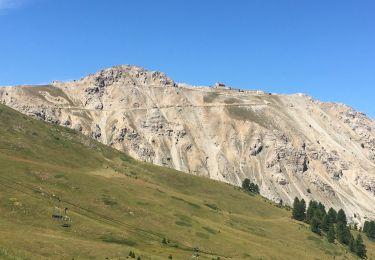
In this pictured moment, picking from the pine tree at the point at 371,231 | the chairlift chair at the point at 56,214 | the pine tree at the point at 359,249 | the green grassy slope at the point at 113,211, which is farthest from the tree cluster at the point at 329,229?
the chairlift chair at the point at 56,214

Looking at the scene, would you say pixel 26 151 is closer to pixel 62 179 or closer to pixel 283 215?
pixel 62 179

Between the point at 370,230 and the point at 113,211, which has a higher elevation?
the point at 370,230

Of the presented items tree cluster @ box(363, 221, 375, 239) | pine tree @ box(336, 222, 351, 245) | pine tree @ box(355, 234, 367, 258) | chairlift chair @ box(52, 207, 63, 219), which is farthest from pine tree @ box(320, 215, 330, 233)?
chairlift chair @ box(52, 207, 63, 219)

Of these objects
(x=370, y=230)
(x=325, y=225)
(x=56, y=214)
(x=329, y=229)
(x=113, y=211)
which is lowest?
(x=56, y=214)

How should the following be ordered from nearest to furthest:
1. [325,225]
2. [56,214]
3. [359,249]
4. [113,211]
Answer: [56,214], [113,211], [359,249], [325,225]

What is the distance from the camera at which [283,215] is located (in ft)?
508

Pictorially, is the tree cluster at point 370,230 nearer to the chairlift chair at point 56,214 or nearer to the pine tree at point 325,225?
the pine tree at point 325,225

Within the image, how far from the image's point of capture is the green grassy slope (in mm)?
66500

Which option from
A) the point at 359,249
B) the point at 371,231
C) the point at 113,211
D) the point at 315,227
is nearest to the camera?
the point at 113,211

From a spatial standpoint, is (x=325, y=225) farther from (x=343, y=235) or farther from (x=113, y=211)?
(x=113, y=211)

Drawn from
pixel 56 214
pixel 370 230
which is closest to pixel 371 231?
pixel 370 230

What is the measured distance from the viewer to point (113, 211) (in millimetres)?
92062

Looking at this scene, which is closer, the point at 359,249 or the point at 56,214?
the point at 56,214

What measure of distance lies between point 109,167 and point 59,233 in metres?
68.8
